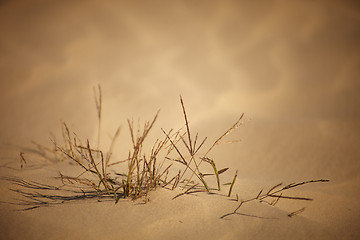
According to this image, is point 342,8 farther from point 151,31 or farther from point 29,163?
point 29,163

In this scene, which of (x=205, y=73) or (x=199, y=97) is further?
(x=205, y=73)

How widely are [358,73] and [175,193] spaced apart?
2.30m

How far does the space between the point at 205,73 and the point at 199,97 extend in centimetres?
35

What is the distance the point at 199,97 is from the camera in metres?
2.32

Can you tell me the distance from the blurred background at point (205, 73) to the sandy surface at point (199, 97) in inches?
0.5

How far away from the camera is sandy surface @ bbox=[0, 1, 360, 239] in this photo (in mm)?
955

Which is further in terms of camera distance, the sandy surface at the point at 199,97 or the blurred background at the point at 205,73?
the blurred background at the point at 205,73

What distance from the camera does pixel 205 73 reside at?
2.55 m

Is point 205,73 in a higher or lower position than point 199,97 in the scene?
higher

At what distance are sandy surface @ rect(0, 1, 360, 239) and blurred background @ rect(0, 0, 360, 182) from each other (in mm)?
12

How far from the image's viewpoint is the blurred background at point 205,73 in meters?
1.82

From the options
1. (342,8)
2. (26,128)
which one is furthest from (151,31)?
(342,8)

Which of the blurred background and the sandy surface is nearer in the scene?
the sandy surface

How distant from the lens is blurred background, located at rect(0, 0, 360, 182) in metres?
1.82
